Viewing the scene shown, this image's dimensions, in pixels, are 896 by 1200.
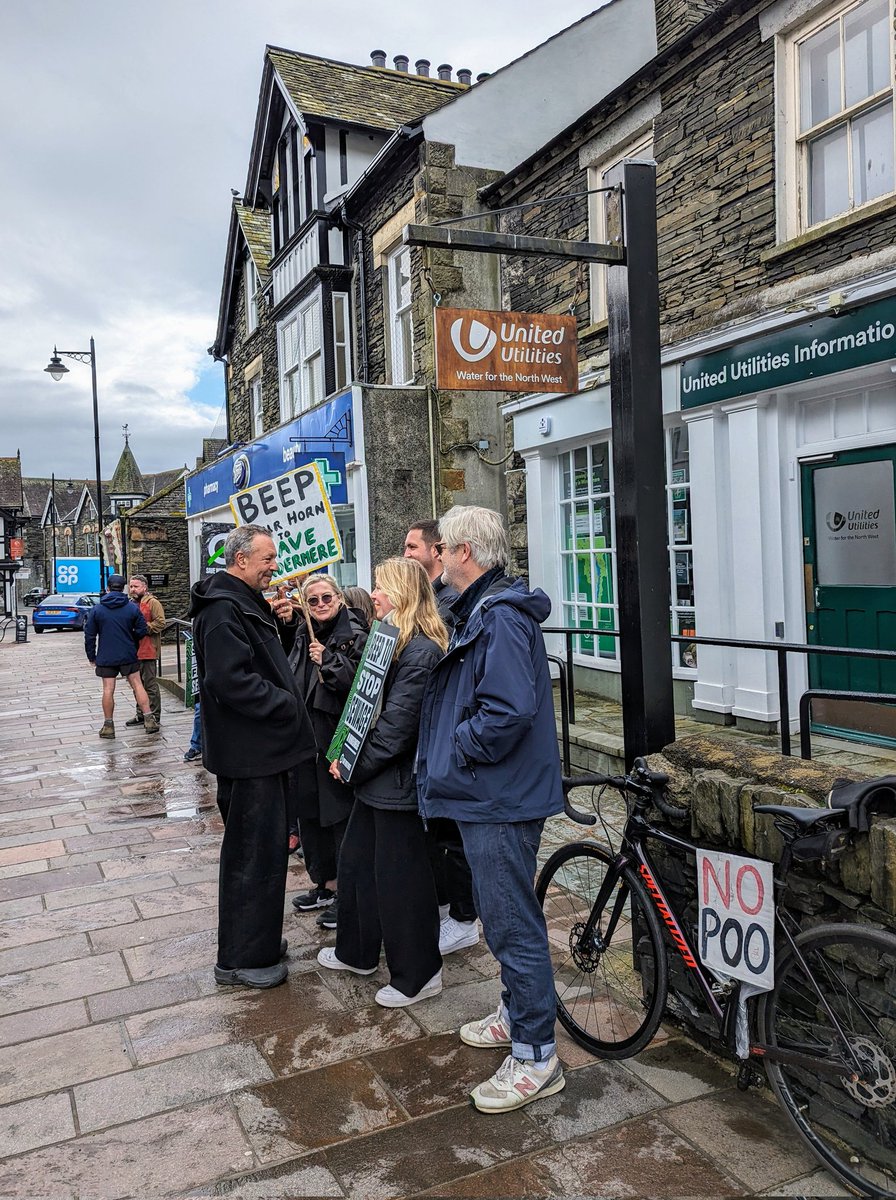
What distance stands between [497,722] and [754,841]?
0.90 metres

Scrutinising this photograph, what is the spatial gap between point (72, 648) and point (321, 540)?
22838 mm

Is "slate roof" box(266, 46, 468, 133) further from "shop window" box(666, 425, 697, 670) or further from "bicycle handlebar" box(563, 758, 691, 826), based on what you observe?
"bicycle handlebar" box(563, 758, 691, 826)

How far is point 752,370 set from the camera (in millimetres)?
7441

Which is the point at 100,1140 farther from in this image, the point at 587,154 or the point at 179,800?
the point at 587,154

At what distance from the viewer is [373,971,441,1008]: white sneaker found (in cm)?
377

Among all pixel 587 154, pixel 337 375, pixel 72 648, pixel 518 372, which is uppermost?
pixel 587 154

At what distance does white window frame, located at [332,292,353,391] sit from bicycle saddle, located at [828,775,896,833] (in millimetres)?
12864

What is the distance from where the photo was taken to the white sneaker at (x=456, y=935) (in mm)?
4332

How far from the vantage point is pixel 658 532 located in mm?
3795

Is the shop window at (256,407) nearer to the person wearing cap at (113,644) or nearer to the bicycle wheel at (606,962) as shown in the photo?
the person wearing cap at (113,644)

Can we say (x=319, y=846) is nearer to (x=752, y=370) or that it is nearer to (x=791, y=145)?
(x=752, y=370)

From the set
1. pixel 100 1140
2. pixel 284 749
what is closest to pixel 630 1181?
pixel 100 1140

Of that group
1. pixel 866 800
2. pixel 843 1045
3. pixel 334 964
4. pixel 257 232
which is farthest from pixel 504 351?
pixel 257 232

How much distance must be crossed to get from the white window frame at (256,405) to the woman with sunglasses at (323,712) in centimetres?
1508
